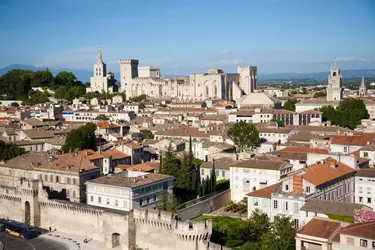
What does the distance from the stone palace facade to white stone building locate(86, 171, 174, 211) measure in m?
81.4

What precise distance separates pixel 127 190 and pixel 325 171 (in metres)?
13.0

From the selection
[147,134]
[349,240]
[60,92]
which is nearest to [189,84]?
[60,92]

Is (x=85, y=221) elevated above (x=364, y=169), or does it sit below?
below

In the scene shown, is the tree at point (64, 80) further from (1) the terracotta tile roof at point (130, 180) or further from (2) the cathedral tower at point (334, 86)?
(1) the terracotta tile roof at point (130, 180)

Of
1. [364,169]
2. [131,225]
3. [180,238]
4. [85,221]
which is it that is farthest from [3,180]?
[364,169]

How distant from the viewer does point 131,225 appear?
3081cm

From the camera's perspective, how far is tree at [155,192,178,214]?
3259 centimetres

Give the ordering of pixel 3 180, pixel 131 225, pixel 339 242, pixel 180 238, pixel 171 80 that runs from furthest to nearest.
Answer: pixel 171 80 < pixel 3 180 < pixel 131 225 < pixel 180 238 < pixel 339 242

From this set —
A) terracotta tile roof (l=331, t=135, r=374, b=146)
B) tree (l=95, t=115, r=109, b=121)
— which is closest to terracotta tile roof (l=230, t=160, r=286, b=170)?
terracotta tile roof (l=331, t=135, r=374, b=146)

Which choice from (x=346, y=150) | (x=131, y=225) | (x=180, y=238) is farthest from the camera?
(x=346, y=150)

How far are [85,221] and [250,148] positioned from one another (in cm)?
2338

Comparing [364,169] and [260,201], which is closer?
[260,201]

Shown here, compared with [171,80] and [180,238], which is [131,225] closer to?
[180,238]

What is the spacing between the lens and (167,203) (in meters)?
32.9
